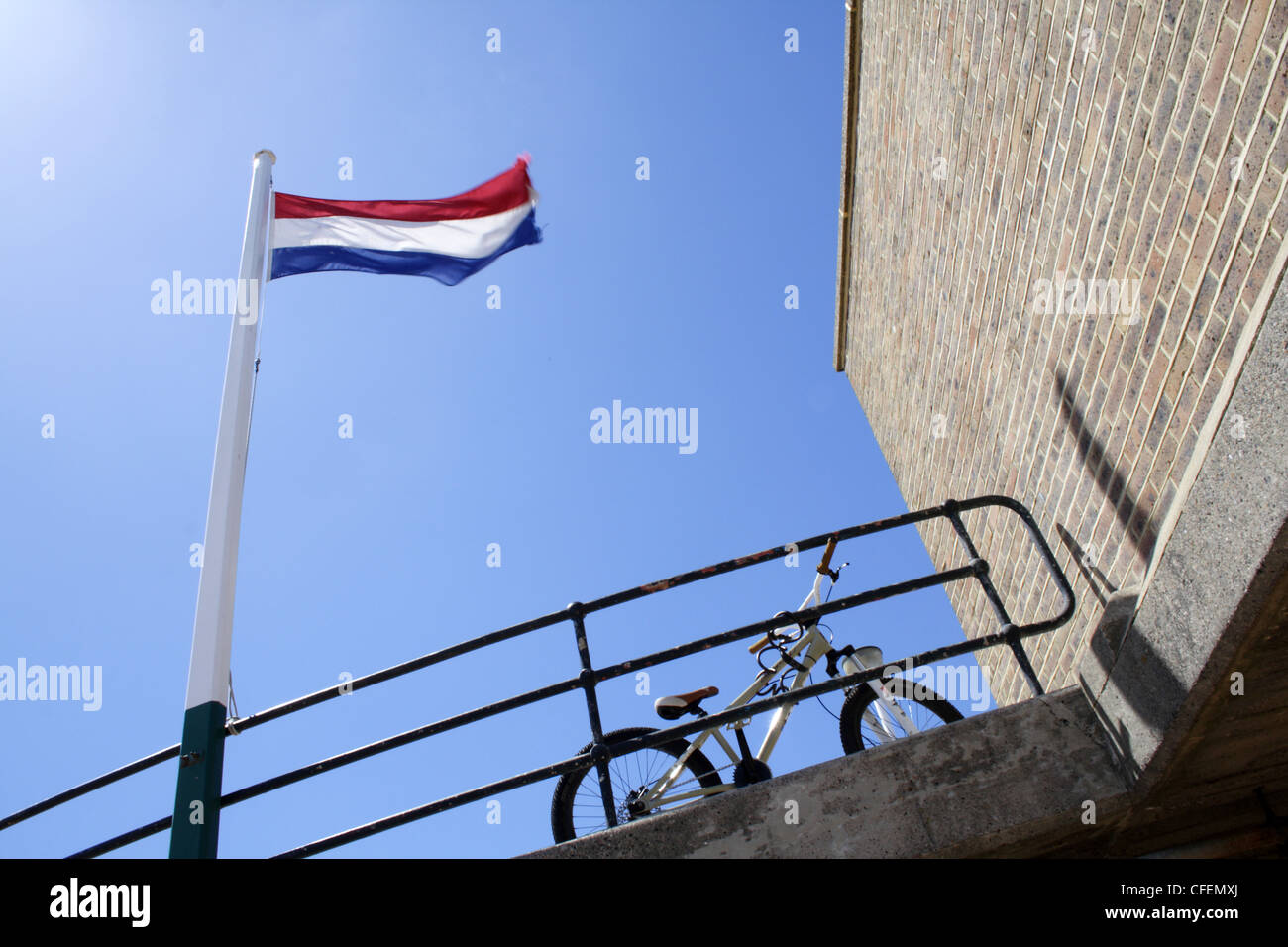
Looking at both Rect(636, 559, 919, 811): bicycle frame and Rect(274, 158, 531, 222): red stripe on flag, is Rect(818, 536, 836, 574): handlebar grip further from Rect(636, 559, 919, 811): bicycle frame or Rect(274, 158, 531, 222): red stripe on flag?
Rect(274, 158, 531, 222): red stripe on flag

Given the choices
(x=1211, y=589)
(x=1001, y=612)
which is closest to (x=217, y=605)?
(x=1001, y=612)

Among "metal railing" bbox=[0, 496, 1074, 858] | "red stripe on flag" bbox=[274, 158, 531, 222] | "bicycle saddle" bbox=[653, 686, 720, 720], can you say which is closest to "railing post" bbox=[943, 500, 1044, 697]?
"metal railing" bbox=[0, 496, 1074, 858]

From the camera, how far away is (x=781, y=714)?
4.73m

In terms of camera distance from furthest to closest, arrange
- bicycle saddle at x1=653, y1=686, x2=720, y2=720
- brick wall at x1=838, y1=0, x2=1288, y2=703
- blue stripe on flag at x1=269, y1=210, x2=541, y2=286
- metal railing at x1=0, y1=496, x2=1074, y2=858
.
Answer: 1. blue stripe on flag at x1=269, y1=210, x2=541, y2=286
2. bicycle saddle at x1=653, y1=686, x2=720, y2=720
3. metal railing at x1=0, y1=496, x2=1074, y2=858
4. brick wall at x1=838, y1=0, x2=1288, y2=703

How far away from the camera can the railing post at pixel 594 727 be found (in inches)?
135

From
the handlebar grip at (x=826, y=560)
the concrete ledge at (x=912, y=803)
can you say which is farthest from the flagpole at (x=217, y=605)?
the handlebar grip at (x=826, y=560)

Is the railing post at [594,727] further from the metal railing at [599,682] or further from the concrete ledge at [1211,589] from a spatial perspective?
the concrete ledge at [1211,589]

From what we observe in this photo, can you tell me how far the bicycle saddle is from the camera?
15.6 ft

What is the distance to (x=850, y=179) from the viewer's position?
7.21 metres

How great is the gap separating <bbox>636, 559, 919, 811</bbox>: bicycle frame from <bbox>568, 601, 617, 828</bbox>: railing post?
0.78 meters

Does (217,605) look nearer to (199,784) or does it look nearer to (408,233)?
(199,784)

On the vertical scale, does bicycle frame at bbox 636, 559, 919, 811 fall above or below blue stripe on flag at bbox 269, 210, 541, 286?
below

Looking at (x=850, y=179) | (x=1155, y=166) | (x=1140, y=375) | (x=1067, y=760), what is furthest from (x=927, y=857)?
(x=850, y=179)
